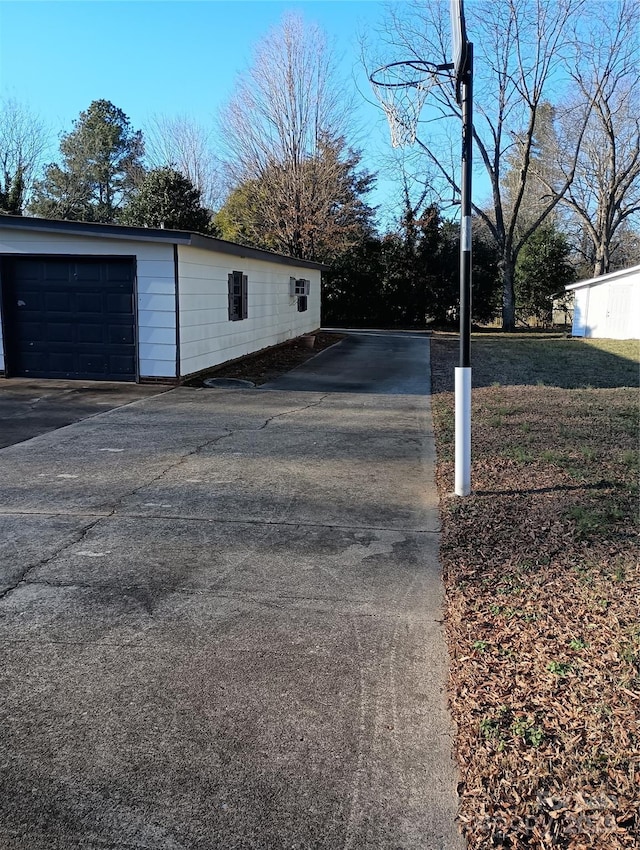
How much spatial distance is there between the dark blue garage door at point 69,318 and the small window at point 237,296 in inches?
127

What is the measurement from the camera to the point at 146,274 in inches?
452

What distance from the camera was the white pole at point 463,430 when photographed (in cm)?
532

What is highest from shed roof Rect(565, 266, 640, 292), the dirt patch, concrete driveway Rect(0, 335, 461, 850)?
shed roof Rect(565, 266, 640, 292)

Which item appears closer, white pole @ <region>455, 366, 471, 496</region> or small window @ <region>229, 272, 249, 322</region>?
white pole @ <region>455, 366, 471, 496</region>

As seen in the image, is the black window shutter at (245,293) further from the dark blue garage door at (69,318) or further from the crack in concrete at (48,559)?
the crack in concrete at (48,559)

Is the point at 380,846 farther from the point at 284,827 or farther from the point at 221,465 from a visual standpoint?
the point at 221,465

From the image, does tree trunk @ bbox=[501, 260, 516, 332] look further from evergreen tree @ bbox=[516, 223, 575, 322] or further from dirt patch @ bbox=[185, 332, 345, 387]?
dirt patch @ bbox=[185, 332, 345, 387]

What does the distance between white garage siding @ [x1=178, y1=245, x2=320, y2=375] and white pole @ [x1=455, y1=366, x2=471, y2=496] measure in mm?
7365

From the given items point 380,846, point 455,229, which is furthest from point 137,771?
point 455,229

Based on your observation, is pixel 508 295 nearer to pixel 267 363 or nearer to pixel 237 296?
pixel 267 363

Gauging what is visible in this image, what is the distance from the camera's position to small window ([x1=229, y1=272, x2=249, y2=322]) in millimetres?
14562

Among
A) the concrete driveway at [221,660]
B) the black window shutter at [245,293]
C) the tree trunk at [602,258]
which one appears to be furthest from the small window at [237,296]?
the tree trunk at [602,258]

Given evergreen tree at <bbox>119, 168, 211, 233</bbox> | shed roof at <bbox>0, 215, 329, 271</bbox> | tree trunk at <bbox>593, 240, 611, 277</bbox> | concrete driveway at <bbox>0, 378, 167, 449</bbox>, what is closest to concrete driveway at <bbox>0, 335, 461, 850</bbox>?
concrete driveway at <bbox>0, 378, 167, 449</bbox>

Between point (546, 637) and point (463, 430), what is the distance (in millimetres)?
2375
